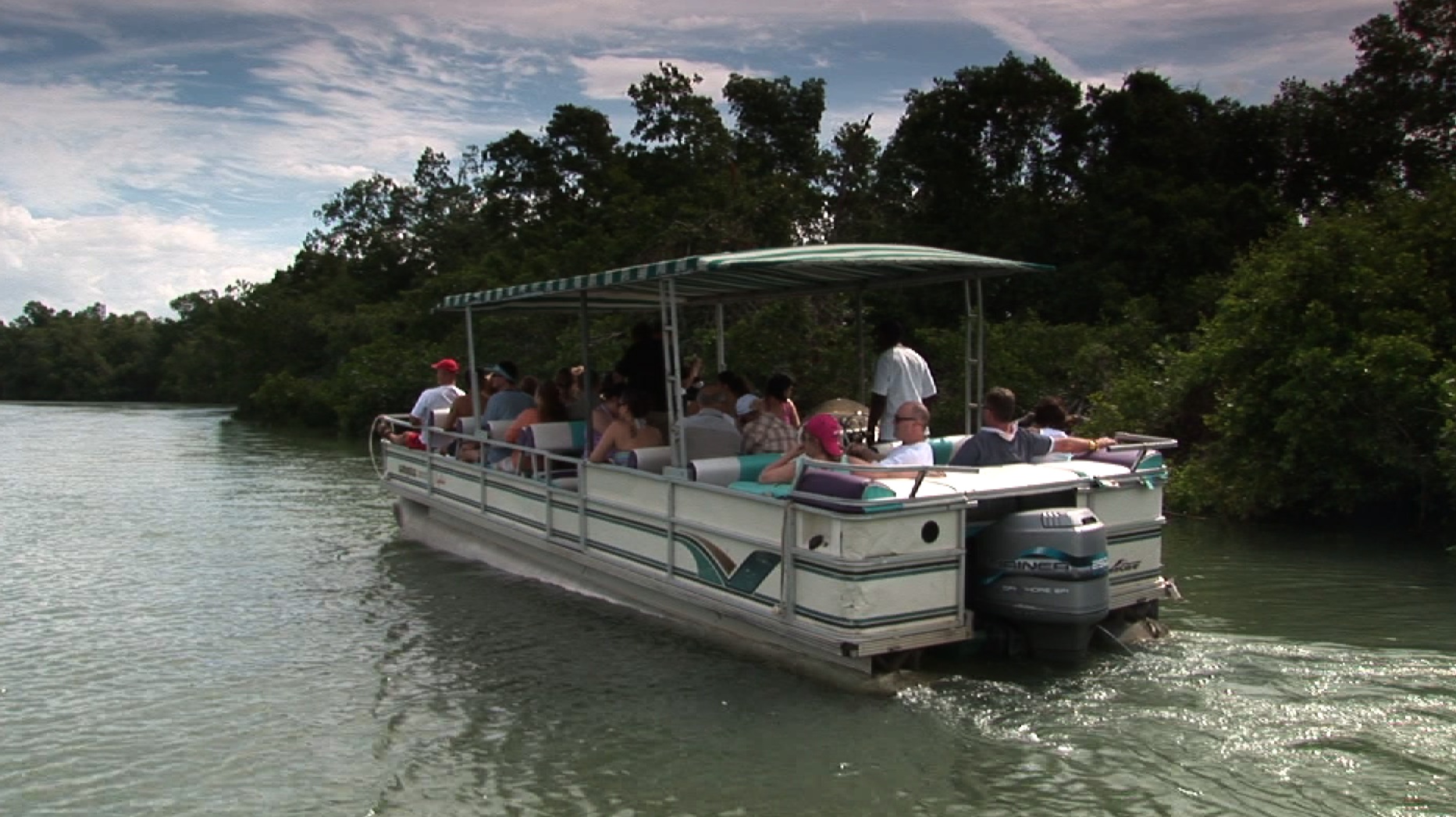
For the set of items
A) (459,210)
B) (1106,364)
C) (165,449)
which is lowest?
(165,449)

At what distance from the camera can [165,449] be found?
25.7 metres

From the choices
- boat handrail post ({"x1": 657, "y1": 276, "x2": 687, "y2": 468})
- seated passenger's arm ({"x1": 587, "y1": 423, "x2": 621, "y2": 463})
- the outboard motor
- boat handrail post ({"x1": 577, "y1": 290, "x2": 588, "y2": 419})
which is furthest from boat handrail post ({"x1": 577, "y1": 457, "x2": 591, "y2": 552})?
the outboard motor

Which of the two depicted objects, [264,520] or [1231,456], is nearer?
[1231,456]

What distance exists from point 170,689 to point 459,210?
4613cm

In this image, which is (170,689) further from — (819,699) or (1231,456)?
(1231,456)

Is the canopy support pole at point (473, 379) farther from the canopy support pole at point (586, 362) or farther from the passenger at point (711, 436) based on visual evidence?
the passenger at point (711, 436)

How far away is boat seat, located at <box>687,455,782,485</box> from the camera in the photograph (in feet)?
23.4

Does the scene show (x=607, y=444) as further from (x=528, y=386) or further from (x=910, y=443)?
(x=528, y=386)

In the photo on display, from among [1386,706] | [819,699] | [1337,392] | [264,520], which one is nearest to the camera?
[1386,706]

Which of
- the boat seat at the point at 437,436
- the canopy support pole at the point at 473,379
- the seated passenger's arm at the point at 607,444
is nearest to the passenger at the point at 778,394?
the seated passenger's arm at the point at 607,444

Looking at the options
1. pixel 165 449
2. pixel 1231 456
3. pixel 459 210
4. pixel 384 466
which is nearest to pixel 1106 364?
pixel 1231 456

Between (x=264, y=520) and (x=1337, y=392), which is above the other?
(x=1337, y=392)

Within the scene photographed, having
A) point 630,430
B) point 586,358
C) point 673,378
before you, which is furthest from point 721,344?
point 673,378

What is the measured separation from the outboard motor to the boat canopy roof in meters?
1.87
